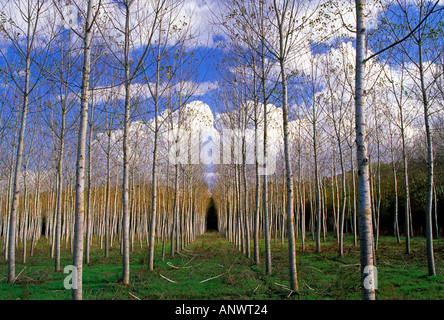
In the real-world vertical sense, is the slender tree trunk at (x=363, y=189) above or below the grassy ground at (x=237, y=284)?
above

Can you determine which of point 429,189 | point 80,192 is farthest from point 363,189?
point 429,189

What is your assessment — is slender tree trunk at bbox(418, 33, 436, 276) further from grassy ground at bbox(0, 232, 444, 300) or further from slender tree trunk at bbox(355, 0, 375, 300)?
slender tree trunk at bbox(355, 0, 375, 300)

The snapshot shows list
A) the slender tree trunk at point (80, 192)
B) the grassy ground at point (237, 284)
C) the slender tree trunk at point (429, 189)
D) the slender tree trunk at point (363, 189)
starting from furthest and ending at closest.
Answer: the slender tree trunk at point (429, 189), the grassy ground at point (237, 284), the slender tree trunk at point (80, 192), the slender tree trunk at point (363, 189)

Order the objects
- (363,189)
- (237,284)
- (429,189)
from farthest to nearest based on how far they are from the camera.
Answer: (429,189), (237,284), (363,189)

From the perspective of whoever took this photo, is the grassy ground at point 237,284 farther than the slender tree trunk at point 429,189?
No

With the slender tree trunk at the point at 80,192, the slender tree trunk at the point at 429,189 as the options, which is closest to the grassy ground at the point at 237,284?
the slender tree trunk at the point at 429,189

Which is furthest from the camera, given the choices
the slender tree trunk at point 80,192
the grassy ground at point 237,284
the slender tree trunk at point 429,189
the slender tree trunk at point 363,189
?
the slender tree trunk at point 429,189

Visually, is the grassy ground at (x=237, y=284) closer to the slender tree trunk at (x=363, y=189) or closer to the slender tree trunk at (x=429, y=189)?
the slender tree trunk at (x=429, y=189)

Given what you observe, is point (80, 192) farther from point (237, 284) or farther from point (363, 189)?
point (237, 284)
